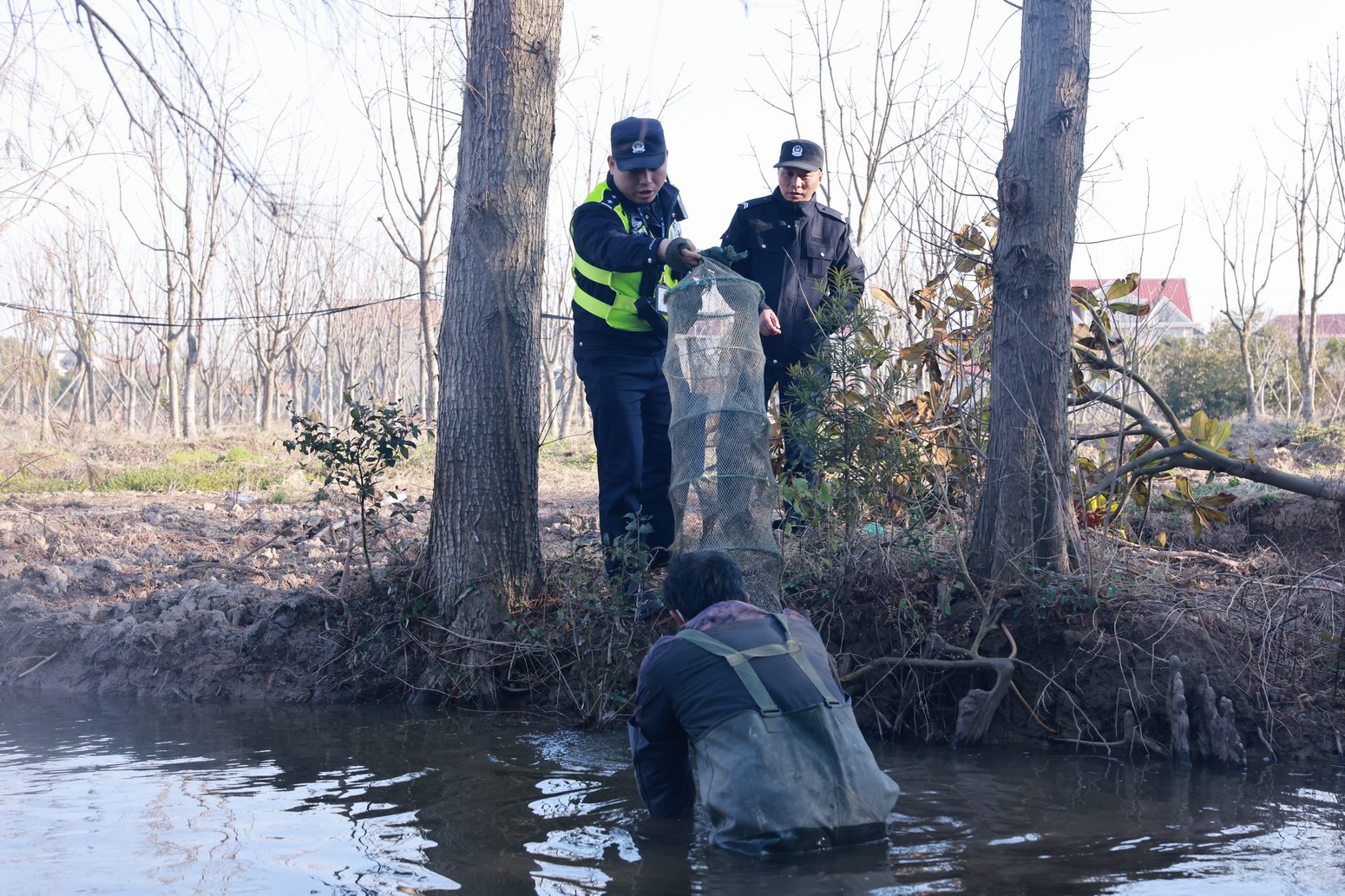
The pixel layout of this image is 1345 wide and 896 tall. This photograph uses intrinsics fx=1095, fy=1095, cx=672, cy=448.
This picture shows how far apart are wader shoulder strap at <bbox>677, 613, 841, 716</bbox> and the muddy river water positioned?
47cm

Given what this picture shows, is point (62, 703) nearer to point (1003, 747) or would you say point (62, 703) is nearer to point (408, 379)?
point (1003, 747)

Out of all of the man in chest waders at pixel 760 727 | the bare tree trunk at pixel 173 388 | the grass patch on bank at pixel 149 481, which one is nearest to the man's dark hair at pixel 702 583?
the man in chest waders at pixel 760 727

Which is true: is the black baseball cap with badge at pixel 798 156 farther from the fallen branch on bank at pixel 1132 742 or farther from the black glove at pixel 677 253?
the fallen branch on bank at pixel 1132 742

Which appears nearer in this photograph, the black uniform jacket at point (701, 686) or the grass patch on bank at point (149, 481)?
the black uniform jacket at point (701, 686)

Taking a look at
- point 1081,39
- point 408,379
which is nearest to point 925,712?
point 1081,39

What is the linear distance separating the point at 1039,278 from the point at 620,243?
193cm

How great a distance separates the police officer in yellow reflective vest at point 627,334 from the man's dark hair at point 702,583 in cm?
161

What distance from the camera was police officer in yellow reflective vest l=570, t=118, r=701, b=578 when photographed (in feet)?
17.0

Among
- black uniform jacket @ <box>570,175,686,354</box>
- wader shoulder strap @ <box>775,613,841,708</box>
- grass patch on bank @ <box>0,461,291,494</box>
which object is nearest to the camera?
wader shoulder strap @ <box>775,613,841,708</box>

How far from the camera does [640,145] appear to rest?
5.16 m

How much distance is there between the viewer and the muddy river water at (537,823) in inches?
123

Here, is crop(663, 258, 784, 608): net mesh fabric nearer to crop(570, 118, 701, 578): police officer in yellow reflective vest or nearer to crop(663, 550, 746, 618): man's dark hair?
crop(570, 118, 701, 578): police officer in yellow reflective vest

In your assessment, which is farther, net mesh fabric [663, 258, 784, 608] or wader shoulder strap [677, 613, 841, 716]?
net mesh fabric [663, 258, 784, 608]

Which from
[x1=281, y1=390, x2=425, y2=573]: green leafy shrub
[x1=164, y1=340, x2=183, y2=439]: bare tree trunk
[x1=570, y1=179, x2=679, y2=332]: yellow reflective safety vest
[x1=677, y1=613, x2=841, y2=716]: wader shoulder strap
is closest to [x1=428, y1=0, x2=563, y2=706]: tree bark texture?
[x1=281, y1=390, x2=425, y2=573]: green leafy shrub
